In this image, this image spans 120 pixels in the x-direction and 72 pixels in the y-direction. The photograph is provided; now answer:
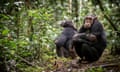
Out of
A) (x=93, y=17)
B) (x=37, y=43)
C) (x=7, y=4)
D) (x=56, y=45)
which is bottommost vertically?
(x=56, y=45)

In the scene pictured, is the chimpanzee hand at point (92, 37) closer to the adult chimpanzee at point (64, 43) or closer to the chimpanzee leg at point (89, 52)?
the chimpanzee leg at point (89, 52)

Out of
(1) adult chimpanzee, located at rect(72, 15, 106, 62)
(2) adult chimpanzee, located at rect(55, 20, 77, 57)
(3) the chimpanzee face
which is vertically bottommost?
(2) adult chimpanzee, located at rect(55, 20, 77, 57)

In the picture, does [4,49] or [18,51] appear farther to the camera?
[18,51]

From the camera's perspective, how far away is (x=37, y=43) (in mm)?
6832

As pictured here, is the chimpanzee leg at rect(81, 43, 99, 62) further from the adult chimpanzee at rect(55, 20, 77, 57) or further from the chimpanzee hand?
the adult chimpanzee at rect(55, 20, 77, 57)

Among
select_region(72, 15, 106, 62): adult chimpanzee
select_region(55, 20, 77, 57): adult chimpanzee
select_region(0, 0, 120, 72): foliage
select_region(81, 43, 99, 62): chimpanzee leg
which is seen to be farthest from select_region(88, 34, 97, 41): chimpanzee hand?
select_region(55, 20, 77, 57): adult chimpanzee

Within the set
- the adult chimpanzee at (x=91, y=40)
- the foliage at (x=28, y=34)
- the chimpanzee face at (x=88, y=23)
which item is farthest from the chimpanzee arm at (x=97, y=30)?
the foliage at (x=28, y=34)

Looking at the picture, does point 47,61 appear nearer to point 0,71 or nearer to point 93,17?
point 93,17

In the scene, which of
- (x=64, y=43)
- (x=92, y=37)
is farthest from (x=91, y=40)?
(x=64, y=43)

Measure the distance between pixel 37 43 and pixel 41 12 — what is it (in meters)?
0.75

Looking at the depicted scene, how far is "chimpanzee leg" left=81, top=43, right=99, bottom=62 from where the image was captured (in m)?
6.57

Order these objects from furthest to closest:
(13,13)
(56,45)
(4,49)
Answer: (56,45)
(13,13)
(4,49)

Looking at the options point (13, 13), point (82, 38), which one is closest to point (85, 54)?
point (82, 38)

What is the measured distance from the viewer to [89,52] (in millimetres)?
6660
